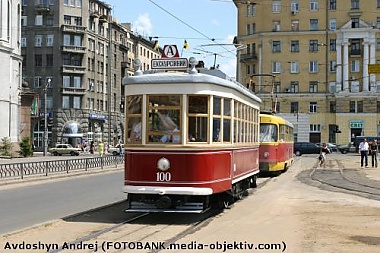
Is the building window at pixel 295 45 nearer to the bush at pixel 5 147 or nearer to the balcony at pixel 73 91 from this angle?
the balcony at pixel 73 91

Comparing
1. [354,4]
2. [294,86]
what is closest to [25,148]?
[294,86]

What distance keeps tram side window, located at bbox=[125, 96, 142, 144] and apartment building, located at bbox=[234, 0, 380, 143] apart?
6399cm

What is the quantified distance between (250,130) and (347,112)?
6363cm

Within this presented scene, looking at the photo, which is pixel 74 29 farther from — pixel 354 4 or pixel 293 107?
pixel 354 4

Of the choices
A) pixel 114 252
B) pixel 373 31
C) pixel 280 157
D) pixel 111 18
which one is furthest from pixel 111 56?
pixel 114 252

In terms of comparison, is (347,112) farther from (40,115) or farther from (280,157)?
(280,157)

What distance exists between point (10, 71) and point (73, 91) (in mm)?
24121

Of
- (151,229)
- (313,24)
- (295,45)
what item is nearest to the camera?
(151,229)

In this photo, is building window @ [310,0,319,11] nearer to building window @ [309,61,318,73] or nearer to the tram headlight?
building window @ [309,61,318,73]

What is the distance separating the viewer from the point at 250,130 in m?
16.6

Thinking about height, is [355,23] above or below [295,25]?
below

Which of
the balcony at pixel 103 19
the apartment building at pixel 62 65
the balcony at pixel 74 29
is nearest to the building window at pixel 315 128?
the apartment building at pixel 62 65

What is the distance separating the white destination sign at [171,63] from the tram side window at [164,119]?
3.39ft

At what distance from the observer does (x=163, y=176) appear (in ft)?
40.3
